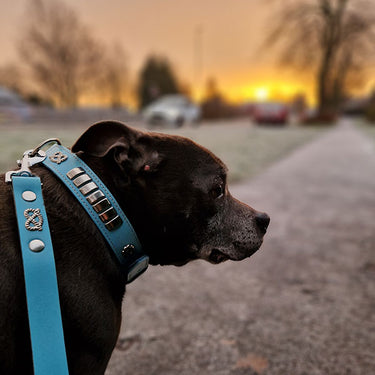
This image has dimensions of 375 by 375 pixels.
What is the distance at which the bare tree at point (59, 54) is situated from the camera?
28.5 meters

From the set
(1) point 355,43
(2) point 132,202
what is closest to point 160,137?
(2) point 132,202

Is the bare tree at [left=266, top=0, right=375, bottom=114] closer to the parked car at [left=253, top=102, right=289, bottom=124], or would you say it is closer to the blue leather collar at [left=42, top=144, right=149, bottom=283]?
the parked car at [left=253, top=102, right=289, bottom=124]

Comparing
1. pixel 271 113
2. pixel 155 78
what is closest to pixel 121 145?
pixel 271 113

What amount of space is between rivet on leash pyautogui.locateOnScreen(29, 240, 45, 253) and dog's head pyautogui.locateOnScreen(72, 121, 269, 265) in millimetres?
399

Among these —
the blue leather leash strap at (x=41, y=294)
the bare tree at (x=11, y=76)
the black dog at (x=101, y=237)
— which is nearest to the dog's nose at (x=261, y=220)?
the black dog at (x=101, y=237)

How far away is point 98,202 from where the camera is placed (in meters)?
1.42

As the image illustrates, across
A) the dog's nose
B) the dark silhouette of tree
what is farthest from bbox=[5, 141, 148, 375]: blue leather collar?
the dark silhouette of tree

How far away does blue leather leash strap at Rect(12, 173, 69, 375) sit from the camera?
1.19 meters

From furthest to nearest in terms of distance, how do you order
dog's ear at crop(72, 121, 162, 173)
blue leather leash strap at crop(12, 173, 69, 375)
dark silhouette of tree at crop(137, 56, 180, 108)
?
dark silhouette of tree at crop(137, 56, 180, 108), dog's ear at crop(72, 121, 162, 173), blue leather leash strap at crop(12, 173, 69, 375)

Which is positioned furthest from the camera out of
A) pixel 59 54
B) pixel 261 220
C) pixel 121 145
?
pixel 59 54

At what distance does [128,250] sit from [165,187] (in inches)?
12.7

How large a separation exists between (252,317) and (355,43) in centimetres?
3340

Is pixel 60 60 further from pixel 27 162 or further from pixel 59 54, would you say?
pixel 27 162

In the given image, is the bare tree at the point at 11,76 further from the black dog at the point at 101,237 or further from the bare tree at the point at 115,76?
the black dog at the point at 101,237
